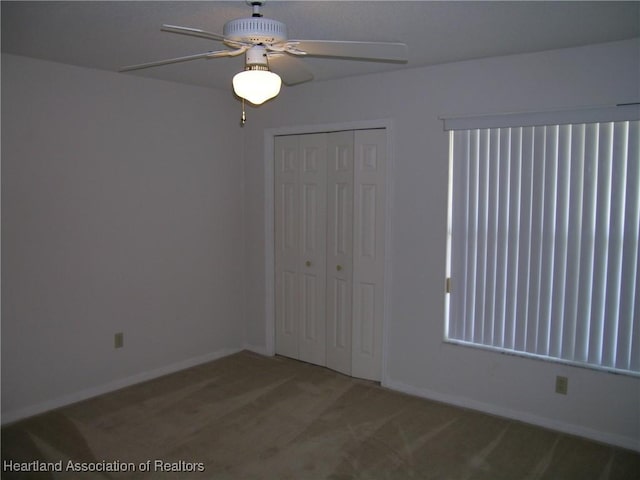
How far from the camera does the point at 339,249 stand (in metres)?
4.24

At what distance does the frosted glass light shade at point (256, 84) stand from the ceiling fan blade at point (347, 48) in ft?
Answer: 0.56

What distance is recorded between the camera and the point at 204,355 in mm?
4602

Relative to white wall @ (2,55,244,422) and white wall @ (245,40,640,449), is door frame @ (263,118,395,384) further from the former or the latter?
white wall @ (2,55,244,422)

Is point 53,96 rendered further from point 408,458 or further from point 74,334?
point 408,458

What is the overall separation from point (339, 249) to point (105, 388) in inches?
84.8

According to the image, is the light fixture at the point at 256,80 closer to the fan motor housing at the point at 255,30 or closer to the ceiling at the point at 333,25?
the fan motor housing at the point at 255,30

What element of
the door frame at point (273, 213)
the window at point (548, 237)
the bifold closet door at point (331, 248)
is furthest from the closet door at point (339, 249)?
the window at point (548, 237)

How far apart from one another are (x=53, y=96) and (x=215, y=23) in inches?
62.6

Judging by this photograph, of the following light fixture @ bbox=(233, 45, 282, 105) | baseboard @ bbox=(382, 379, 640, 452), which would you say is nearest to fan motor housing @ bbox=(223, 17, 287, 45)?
light fixture @ bbox=(233, 45, 282, 105)

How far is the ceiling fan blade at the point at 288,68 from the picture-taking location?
2350 millimetres

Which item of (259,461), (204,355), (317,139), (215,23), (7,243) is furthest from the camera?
(204,355)

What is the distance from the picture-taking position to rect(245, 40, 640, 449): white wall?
306 centimetres

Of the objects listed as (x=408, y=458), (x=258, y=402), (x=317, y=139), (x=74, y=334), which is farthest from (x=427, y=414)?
(x=74, y=334)

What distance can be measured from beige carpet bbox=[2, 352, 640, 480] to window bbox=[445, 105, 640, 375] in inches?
23.3
